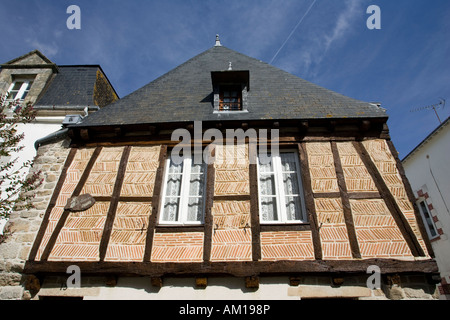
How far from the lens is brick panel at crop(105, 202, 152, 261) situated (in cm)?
376

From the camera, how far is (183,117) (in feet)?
16.3

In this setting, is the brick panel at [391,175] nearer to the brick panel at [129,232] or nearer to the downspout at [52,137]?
the brick panel at [129,232]

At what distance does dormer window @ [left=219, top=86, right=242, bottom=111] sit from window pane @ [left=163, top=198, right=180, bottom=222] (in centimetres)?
213

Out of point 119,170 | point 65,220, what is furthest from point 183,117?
point 65,220

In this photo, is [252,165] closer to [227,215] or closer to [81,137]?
[227,215]

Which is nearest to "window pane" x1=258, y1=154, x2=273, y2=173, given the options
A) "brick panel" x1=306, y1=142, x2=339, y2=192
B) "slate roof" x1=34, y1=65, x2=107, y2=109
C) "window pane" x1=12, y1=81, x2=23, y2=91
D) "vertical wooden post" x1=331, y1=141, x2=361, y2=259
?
"brick panel" x1=306, y1=142, x2=339, y2=192

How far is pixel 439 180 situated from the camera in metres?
7.72

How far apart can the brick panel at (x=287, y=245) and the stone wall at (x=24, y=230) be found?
329cm

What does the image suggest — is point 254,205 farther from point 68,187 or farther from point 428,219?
point 428,219

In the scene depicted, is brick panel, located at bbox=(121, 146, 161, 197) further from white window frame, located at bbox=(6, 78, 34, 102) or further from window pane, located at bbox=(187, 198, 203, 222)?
white window frame, located at bbox=(6, 78, 34, 102)

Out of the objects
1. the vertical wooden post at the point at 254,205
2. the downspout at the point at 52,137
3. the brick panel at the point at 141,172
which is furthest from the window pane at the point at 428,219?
the downspout at the point at 52,137

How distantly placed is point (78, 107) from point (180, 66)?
265 centimetres

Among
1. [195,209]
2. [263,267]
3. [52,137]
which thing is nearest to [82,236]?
[195,209]

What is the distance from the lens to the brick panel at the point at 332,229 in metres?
3.64
